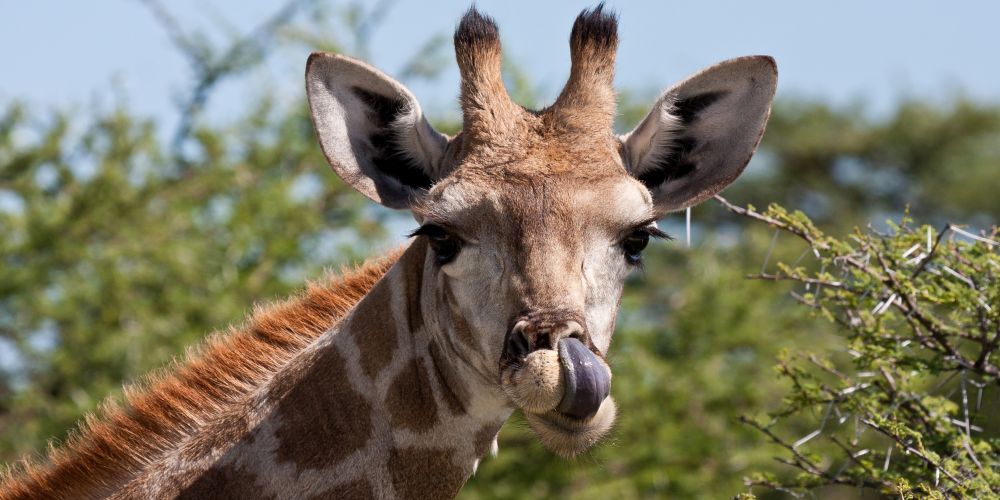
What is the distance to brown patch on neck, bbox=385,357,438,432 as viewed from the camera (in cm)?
680

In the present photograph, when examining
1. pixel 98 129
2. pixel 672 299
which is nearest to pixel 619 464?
pixel 672 299

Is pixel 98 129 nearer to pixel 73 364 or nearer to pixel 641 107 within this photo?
pixel 73 364

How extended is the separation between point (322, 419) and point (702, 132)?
2493 millimetres

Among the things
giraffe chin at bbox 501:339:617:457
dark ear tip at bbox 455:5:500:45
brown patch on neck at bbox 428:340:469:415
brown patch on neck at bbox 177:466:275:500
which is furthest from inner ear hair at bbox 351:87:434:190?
brown patch on neck at bbox 177:466:275:500

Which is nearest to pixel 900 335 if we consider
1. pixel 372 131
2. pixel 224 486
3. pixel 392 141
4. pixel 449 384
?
pixel 449 384

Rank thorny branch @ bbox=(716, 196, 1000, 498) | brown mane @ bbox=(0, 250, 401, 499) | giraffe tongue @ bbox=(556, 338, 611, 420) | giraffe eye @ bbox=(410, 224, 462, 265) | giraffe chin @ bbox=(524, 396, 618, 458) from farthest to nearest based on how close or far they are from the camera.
Answer: thorny branch @ bbox=(716, 196, 1000, 498)
brown mane @ bbox=(0, 250, 401, 499)
giraffe eye @ bbox=(410, 224, 462, 265)
giraffe chin @ bbox=(524, 396, 618, 458)
giraffe tongue @ bbox=(556, 338, 611, 420)

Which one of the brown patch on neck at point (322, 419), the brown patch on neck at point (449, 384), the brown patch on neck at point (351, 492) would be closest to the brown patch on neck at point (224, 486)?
the brown patch on neck at point (322, 419)

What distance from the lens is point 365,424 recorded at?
677 centimetres

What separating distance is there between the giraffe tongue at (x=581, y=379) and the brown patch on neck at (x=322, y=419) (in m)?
1.20

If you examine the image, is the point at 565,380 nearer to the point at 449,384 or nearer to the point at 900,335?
the point at 449,384

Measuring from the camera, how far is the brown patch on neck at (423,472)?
22.0 ft

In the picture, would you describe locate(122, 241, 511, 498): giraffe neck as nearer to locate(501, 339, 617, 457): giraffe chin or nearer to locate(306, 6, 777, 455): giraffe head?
locate(306, 6, 777, 455): giraffe head

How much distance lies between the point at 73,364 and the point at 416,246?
12.9 metres

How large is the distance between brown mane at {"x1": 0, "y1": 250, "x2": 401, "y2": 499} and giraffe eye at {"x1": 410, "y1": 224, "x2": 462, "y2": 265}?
87 centimetres
